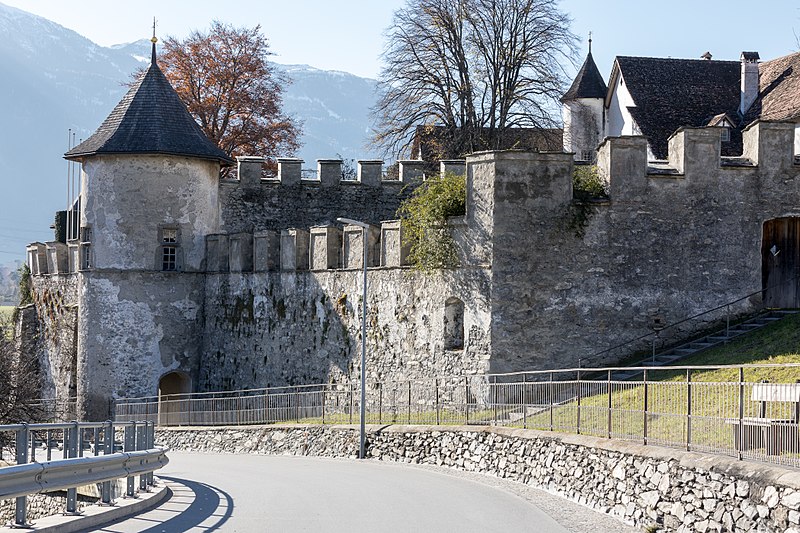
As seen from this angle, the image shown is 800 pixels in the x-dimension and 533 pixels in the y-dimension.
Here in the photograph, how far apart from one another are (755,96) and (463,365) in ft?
67.3

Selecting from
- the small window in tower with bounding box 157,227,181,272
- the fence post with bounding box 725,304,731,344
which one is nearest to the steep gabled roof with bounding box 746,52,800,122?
the fence post with bounding box 725,304,731,344

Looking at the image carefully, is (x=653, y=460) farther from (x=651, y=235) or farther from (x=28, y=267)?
(x=28, y=267)

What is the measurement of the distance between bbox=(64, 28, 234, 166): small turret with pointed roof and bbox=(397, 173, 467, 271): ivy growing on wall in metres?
10.7

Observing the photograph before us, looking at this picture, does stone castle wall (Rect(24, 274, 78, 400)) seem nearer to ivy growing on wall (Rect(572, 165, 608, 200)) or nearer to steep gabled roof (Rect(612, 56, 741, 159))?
ivy growing on wall (Rect(572, 165, 608, 200))

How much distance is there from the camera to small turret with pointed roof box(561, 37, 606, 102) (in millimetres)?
55750

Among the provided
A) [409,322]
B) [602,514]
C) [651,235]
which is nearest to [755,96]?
[651,235]

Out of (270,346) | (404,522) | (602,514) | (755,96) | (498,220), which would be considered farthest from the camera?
(755,96)

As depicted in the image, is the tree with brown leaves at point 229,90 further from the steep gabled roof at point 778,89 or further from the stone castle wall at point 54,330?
the steep gabled roof at point 778,89

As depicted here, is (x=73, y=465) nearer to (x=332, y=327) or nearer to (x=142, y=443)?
(x=142, y=443)

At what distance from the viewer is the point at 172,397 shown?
4209cm

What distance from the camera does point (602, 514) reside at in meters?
18.9

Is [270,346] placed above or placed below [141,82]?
below

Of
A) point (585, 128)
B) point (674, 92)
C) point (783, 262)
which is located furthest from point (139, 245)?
point (585, 128)

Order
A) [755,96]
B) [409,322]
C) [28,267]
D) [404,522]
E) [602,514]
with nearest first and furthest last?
1. [404,522]
2. [602,514]
3. [409,322]
4. [755,96]
5. [28,267]
